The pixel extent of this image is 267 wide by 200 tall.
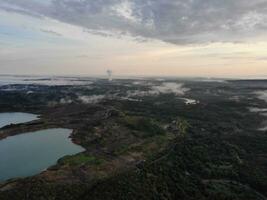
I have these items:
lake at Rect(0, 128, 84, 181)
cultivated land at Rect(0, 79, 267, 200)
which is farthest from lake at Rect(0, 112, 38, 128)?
lake at Rect(0, 128, 84, 181)

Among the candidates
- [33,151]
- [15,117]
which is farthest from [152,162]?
[15,117]

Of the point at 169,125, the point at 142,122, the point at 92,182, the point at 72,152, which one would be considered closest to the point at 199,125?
the point at 169,125

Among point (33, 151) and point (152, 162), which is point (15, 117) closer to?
point (33, 151)

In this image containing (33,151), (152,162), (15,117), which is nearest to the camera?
(152,162)

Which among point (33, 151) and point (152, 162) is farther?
point (33, 151)

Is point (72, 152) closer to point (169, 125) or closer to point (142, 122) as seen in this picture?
point (142, 122)

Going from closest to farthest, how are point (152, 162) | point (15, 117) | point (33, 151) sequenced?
point (152, 162) < point (33, 151) < point (15, 117)
